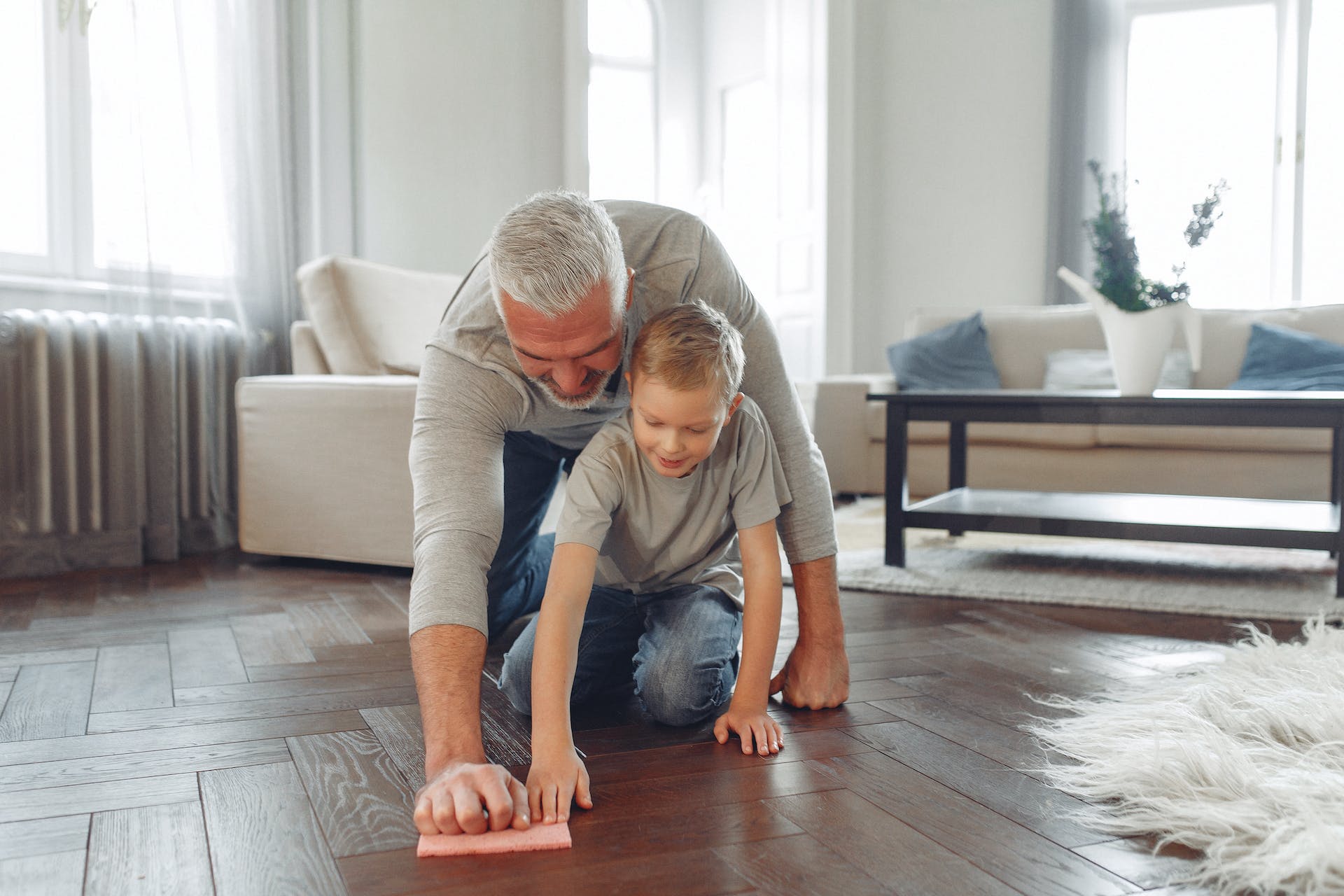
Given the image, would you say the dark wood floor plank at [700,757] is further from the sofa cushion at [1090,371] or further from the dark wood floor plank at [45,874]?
the sofa cushion at [1090,371]

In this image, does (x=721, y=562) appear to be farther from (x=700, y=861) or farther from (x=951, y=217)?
(x=951, y=217)

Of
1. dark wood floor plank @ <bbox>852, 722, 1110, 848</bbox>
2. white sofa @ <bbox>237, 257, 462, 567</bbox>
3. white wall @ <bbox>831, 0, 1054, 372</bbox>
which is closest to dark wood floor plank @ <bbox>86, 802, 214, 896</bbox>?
dark wood floor plank @ <bbox>852, 722, 1110, 848</bbox>

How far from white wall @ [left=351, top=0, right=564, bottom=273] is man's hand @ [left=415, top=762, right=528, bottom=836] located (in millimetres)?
2992

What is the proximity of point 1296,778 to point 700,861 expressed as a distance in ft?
2.01

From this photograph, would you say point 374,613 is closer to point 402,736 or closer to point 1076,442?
point 402,736

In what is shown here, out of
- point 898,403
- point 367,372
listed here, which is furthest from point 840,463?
point 367,372

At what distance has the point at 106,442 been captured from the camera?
Answer: 2.78 metres

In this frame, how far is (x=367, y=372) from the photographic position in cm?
289

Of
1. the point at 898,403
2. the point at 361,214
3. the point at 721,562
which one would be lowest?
the point at 721,562

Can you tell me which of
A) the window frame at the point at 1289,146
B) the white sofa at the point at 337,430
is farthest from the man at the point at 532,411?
the window frame at the point at 1289,146

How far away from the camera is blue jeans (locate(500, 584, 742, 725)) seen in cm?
135

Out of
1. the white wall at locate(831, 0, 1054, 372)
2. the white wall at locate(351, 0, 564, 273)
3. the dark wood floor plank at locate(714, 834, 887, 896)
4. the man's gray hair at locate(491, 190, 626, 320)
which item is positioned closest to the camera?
the dark wood floor plank at locate(714, 834, 887, 896)

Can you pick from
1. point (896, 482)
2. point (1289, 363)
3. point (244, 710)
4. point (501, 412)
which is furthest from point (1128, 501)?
point (244, 710)

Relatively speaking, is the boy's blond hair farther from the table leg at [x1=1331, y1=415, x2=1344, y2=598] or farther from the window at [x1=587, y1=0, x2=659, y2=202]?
the window at [x1=587, y1=0, x2=659, y2=202]
